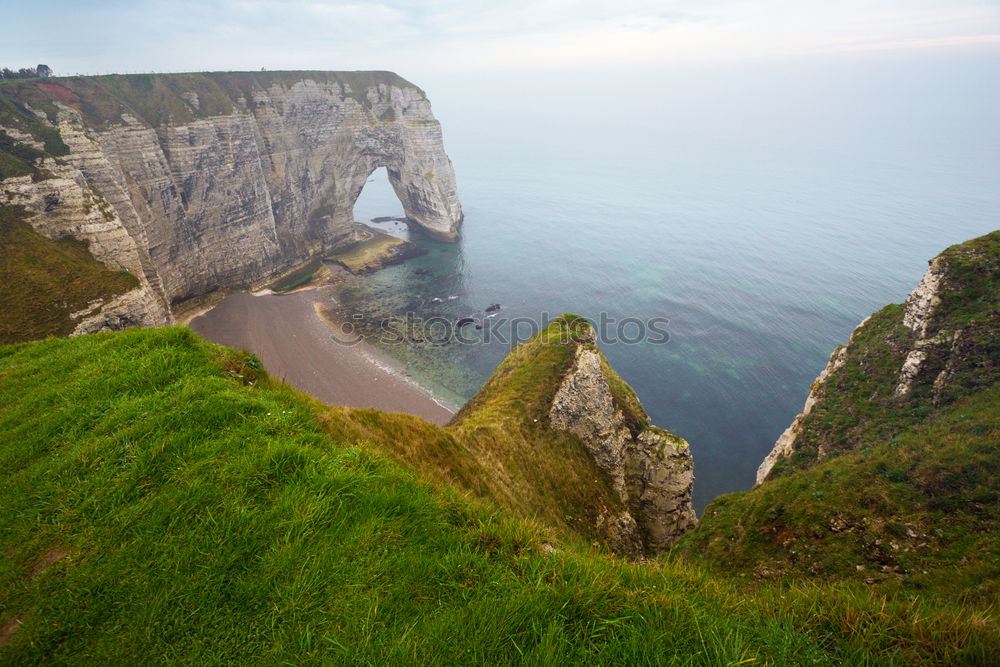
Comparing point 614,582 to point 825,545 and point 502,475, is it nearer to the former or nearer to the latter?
point 825,545

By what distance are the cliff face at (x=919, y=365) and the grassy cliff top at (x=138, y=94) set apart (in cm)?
7058

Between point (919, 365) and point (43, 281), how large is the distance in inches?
2237

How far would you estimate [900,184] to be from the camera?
144250 millimetres

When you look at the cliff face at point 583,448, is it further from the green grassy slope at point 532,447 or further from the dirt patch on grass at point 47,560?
the dirt patch on grass at point 47,560

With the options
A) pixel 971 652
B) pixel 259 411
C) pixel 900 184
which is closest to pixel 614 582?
pixel 971 652

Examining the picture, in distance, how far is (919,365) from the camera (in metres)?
22.6

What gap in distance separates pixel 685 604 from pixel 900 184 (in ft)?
653

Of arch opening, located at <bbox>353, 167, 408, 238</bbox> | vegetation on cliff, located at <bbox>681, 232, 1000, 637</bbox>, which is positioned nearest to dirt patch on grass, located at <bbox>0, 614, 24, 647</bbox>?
vegetation on cliff, located at <bbox>681, 232, 1000, 637</bbox>

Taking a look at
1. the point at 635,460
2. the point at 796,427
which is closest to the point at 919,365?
the point at 796,427

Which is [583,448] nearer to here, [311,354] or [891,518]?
[891,518]

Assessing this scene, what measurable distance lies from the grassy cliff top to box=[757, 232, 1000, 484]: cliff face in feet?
232

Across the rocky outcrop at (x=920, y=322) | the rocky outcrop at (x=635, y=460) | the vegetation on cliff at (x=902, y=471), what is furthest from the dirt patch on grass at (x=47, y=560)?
the rocky outcrop at (x=920, y=322)

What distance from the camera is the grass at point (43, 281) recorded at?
2961 centimetres

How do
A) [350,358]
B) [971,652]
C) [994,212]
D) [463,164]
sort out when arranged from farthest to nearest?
[463,164]
[994,212]
[350,358]
[971,652]
